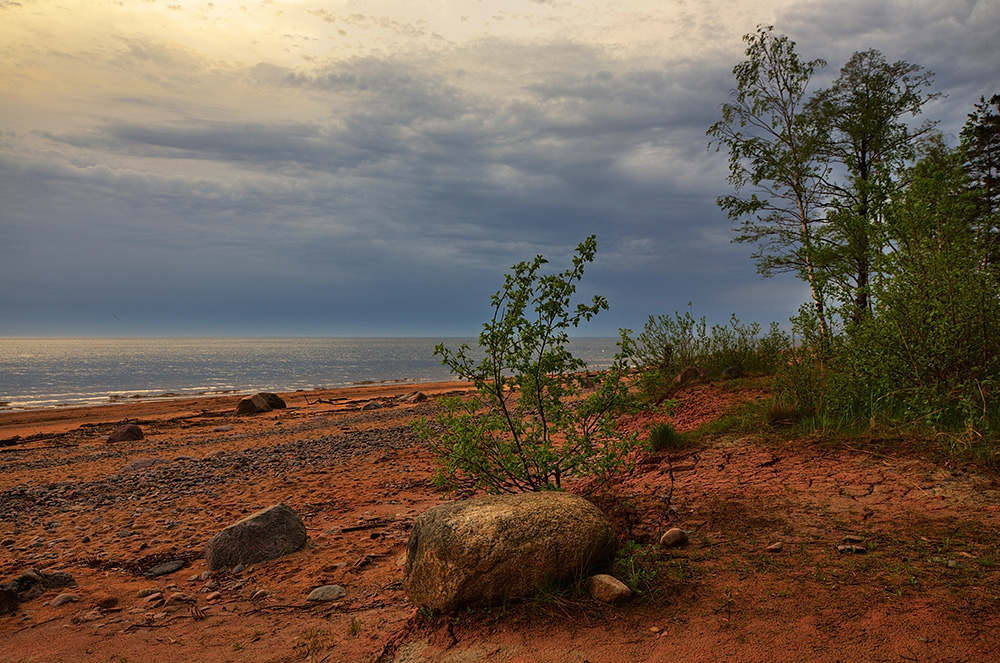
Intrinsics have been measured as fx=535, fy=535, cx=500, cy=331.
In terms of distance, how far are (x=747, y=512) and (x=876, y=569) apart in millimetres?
1502

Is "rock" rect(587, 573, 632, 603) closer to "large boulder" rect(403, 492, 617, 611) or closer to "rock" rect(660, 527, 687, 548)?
"large boulder" rect(403, 492, 617, 611)

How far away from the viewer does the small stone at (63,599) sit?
5.50m

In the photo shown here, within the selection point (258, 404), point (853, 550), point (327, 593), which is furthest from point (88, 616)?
point (258, 404)

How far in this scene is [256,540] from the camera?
6492 millimetres

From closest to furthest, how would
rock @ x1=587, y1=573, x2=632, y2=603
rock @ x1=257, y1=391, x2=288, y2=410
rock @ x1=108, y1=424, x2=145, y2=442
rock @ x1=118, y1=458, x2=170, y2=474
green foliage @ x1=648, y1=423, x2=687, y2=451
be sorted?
1. rock @ x1=587, y1=573, x2=632, y2=603
2. green foliage @ x1=648, y1=423, x2=687, y2=451
3. rock @ x1=118, y1=458, x2=170, y2=474
4. rock @ x1=108, y1=424, x2=145, y2=442
5. rock @ x1=257, y1=391, x2=288, y2=410

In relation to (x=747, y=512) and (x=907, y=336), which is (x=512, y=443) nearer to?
(x=747, y=512)

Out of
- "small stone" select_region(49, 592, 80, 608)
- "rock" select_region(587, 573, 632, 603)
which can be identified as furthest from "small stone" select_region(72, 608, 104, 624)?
"rock" select_region(587, 573, 632, 603)

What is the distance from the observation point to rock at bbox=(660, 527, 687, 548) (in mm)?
5082

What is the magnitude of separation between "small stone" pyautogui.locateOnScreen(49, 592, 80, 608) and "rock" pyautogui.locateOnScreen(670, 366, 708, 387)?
11641 millimetres

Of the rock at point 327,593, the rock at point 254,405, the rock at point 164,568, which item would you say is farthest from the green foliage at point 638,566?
the rock at point 254,405

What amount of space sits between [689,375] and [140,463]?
13575 millimetres

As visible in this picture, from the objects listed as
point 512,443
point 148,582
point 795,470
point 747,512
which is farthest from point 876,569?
point 148,582

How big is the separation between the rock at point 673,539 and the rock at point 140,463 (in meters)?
12.4

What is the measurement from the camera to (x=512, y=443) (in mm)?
5770
